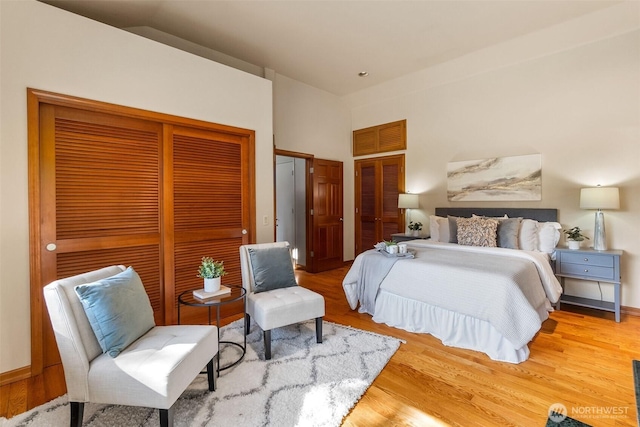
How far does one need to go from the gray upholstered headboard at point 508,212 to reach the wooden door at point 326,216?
1.84 m

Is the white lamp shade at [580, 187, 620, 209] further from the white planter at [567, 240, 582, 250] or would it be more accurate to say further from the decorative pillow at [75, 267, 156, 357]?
→ the decorative pillow at [75, 267, 156, 357]

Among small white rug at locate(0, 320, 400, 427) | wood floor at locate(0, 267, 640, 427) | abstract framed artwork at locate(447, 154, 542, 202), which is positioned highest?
abstract framed artwork at locate(447, 154, 542, 202)

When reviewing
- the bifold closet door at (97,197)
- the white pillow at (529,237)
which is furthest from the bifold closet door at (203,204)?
the white pillow at (529,237)

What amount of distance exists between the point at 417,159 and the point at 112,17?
14.4 feet

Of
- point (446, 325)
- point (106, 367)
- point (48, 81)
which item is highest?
point (48, 81)

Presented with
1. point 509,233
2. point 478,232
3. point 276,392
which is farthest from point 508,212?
point 276,392

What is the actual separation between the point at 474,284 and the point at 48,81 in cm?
374

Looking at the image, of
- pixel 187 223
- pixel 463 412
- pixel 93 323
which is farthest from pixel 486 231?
pixel 93 323

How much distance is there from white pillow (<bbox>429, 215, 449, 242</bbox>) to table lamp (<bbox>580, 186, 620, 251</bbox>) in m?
1.45

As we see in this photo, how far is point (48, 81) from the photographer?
7.54ft

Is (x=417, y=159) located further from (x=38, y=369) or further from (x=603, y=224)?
(x=38, y=369)

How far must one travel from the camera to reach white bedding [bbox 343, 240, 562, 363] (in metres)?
2.39

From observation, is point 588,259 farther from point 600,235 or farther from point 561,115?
point 561,115

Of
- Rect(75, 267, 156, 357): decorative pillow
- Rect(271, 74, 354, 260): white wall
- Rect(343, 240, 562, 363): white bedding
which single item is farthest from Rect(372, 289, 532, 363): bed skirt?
Rect(271, 74, 354, 260): white wall
